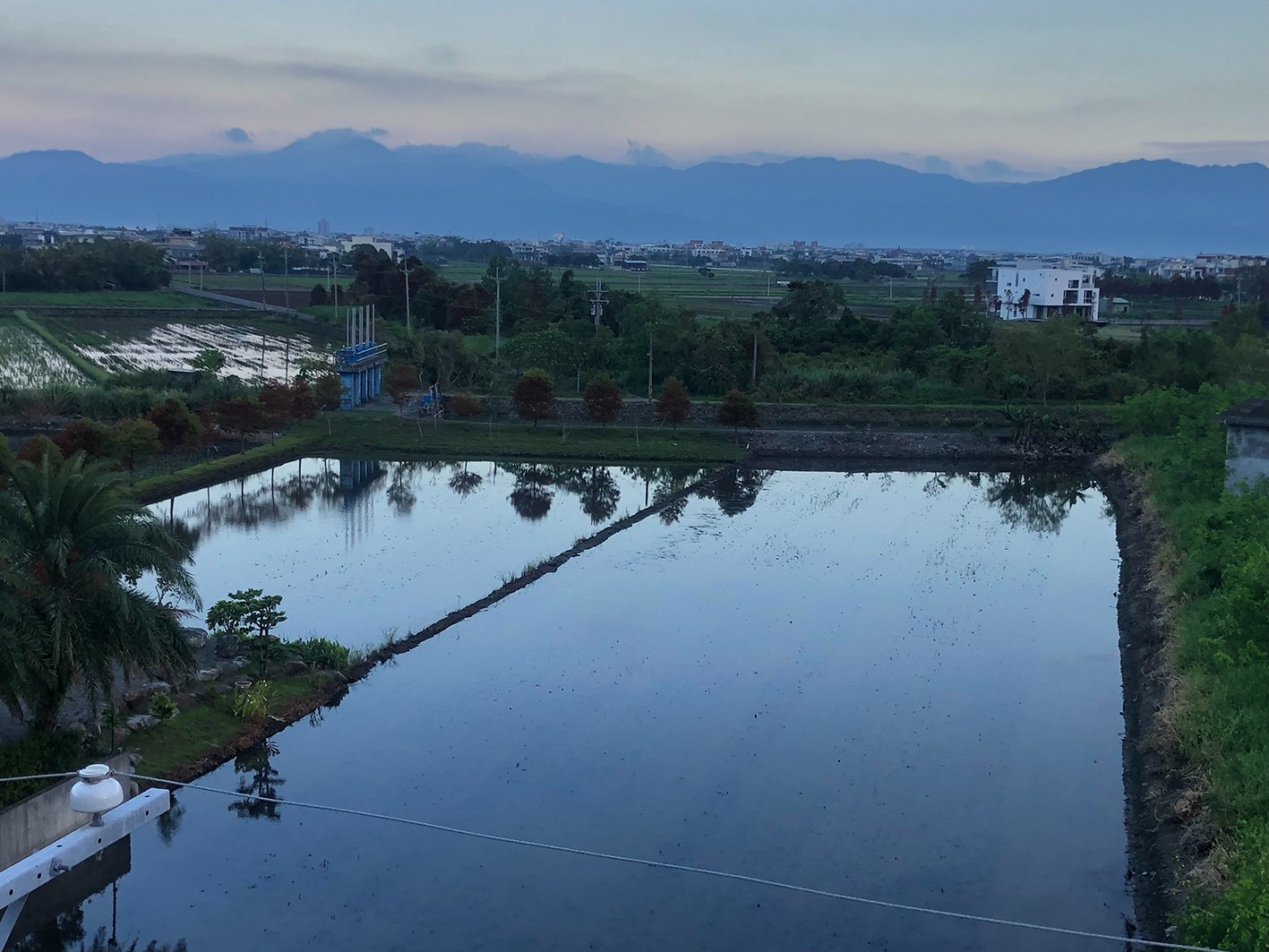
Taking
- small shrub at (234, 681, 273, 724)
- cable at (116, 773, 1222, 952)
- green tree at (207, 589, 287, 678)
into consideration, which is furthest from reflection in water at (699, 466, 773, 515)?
cable at (116, 773, 1222, 952)

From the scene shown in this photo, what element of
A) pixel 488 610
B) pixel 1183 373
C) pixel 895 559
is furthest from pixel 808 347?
pixel 488 610

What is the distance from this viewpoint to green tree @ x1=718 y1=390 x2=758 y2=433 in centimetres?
3069

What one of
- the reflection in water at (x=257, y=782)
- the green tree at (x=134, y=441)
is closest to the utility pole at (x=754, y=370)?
the green tree at (x=134, y=441)

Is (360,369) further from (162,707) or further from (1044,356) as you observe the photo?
(162,707)

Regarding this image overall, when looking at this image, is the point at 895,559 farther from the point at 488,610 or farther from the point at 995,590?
the point at 488,610

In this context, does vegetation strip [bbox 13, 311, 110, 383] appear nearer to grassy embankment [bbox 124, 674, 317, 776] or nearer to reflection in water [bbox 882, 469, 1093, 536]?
reflection in water [bbox 882, 469, 1093, 536]

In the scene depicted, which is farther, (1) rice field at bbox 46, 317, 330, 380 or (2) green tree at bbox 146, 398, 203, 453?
(1) rice field at bbox 46, 317, 330, 380

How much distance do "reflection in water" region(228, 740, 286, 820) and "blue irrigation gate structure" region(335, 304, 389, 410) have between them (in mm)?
20085

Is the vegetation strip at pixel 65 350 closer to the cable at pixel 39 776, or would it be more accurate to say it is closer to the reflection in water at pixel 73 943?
the cable at pixel 39 776

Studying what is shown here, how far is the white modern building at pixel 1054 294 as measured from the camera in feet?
186

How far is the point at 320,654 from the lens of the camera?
14000 millimetres

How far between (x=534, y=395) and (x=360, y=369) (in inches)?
195

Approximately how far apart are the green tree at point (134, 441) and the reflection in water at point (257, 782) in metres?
11.7

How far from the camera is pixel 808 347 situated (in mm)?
42219
